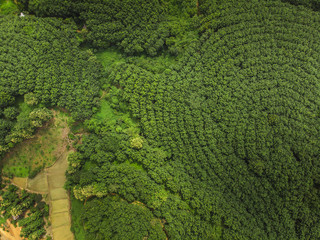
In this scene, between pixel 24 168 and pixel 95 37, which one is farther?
pixel 95 37

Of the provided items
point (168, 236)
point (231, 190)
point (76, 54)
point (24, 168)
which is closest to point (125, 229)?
point (168, 236)

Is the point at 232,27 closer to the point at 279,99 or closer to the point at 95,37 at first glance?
the point at 279,99

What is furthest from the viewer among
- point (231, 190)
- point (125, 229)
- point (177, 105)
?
point (177, 105)

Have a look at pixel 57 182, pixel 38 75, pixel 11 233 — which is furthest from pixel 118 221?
pixel 38 75

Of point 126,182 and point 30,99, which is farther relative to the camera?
point 30,99

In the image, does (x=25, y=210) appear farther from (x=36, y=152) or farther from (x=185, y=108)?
(x=185, y=108)
